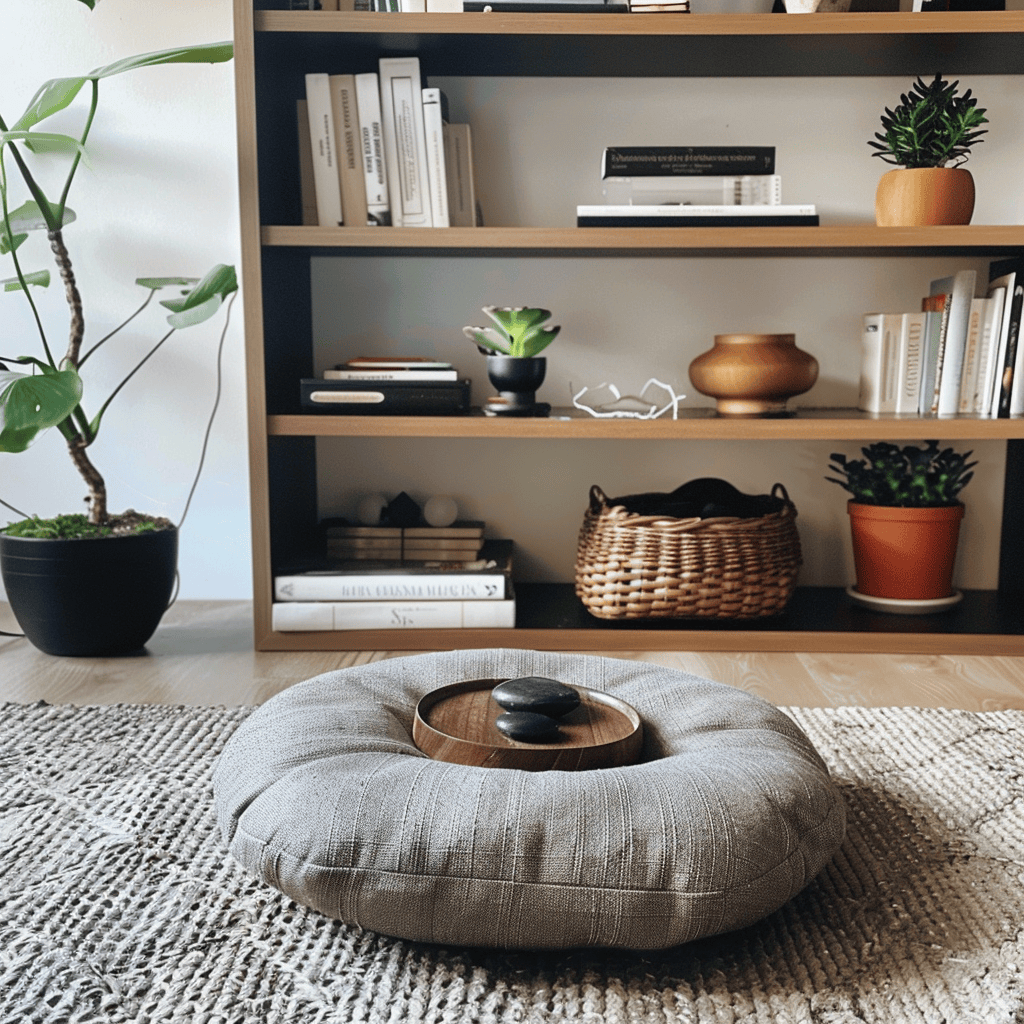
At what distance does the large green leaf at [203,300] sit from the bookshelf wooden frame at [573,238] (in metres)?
0.09

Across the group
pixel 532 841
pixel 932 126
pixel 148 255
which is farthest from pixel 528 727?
pixel 148 255

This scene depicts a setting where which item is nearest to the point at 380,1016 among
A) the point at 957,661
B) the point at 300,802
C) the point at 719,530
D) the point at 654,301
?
the point at 300,802

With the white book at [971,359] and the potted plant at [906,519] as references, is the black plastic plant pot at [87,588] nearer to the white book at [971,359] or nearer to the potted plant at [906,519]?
the potted plant at [906,519]

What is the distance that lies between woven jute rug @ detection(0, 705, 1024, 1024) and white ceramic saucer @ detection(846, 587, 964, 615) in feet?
2.57

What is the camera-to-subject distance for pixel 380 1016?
82 centimetres

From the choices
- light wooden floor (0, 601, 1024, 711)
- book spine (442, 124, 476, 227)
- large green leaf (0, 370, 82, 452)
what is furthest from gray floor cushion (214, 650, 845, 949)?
book spine (442, 124, 476, 227)

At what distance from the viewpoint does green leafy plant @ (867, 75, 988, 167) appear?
1837mm

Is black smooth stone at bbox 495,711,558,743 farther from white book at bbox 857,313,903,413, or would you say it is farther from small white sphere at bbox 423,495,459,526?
white book at bbox 857,313,903,413

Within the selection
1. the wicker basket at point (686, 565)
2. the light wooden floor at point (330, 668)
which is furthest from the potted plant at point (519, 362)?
the light wooden floor at point (330, 668)

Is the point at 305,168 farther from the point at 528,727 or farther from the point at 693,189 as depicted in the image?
the point at 528,727

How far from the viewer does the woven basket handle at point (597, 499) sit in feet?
6.44

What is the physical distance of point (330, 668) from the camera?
5.87 feet

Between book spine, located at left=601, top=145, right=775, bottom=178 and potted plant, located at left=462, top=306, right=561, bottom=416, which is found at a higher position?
book spine, located at left=601, top=145, right=775, bottom=178

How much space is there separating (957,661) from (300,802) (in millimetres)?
1352
